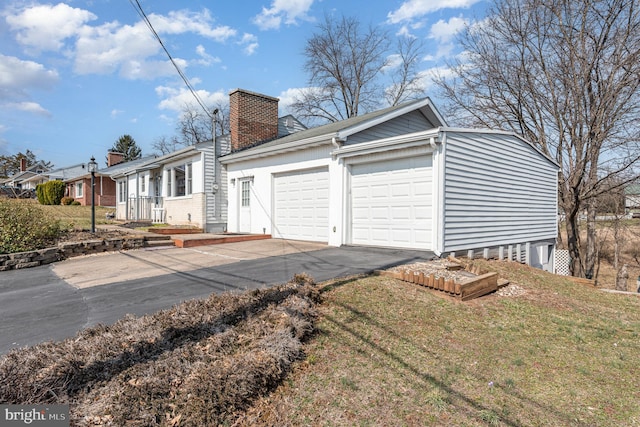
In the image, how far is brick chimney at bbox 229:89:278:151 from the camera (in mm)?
14742

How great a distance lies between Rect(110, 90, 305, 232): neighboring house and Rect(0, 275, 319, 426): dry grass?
10.3 m

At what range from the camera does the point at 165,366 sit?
3074mm

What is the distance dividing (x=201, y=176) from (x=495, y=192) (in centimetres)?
1020

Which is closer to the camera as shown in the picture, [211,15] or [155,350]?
[155,350]

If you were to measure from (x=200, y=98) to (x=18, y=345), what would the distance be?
10.6 meters

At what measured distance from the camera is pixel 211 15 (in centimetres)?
984

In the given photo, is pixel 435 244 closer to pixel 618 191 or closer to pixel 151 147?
pixel 618 191

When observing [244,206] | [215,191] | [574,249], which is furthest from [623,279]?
[215,191]

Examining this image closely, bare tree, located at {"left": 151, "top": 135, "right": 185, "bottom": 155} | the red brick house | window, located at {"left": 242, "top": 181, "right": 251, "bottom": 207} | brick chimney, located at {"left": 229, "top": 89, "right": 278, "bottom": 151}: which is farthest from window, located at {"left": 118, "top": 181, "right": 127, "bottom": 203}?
bare tree, located at {"left": 151, "top": 135, "right": 185, "bottom": 155}

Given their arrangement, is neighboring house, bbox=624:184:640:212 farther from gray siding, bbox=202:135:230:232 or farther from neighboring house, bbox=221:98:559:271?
gray siding, bbox=202:135:230:232

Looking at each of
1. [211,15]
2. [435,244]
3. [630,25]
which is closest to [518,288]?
[435,244]

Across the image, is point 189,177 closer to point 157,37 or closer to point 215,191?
point 215,191

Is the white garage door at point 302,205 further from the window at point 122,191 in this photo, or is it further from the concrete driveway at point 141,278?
the window at point 122,191

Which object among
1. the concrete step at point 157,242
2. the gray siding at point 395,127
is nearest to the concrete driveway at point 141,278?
the concrete step at point 157,242
